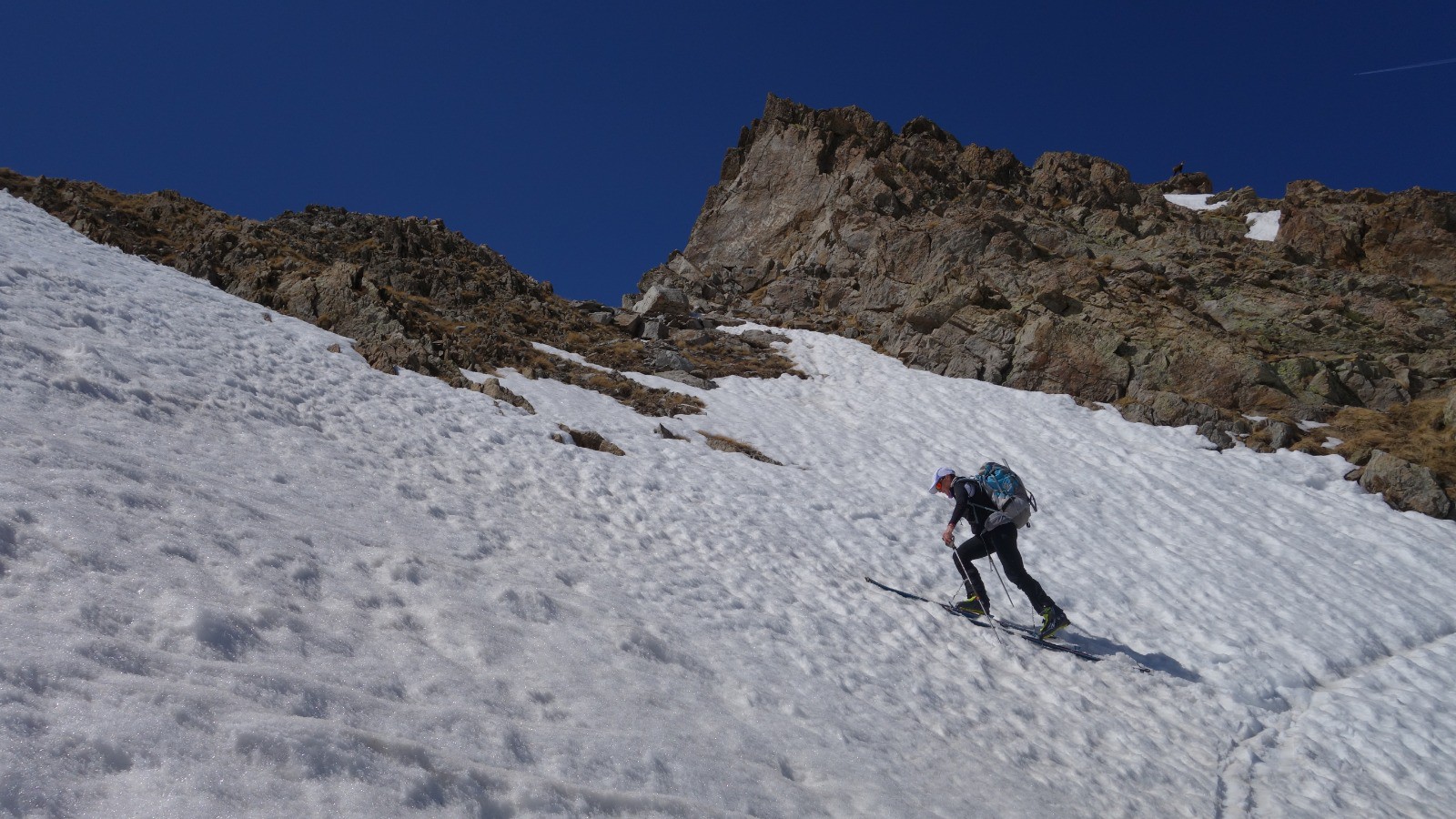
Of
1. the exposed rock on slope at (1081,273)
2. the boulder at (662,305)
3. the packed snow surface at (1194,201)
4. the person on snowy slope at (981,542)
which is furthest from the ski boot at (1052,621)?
the packed snow surface at (1194,201)

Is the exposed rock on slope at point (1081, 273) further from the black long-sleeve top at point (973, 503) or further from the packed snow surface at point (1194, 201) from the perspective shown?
the black long-sleeve top at point (973, 503)

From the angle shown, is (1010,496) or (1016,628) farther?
(1010,496)

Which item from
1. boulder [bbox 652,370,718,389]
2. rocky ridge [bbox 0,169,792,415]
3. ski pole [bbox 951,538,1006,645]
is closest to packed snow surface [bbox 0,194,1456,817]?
ski pole [bbox 951,538,1006,645]

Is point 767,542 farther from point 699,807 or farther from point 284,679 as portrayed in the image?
point 284,679

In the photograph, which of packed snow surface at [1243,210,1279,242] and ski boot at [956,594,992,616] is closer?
ski boot at [956,594,992,616]

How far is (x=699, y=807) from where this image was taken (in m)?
4.81

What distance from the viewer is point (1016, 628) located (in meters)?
10.2

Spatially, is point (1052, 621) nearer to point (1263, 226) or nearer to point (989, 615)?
point (989, 615)

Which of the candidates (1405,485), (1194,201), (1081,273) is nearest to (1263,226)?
(1194,201)

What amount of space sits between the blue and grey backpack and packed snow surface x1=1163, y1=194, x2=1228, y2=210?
49.2 meters

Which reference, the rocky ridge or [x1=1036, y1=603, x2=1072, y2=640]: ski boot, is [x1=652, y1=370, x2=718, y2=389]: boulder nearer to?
the rocky ridge

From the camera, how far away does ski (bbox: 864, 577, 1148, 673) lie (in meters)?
9.65

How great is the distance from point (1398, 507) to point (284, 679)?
23.0 meters

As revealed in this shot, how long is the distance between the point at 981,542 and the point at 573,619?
612cm
